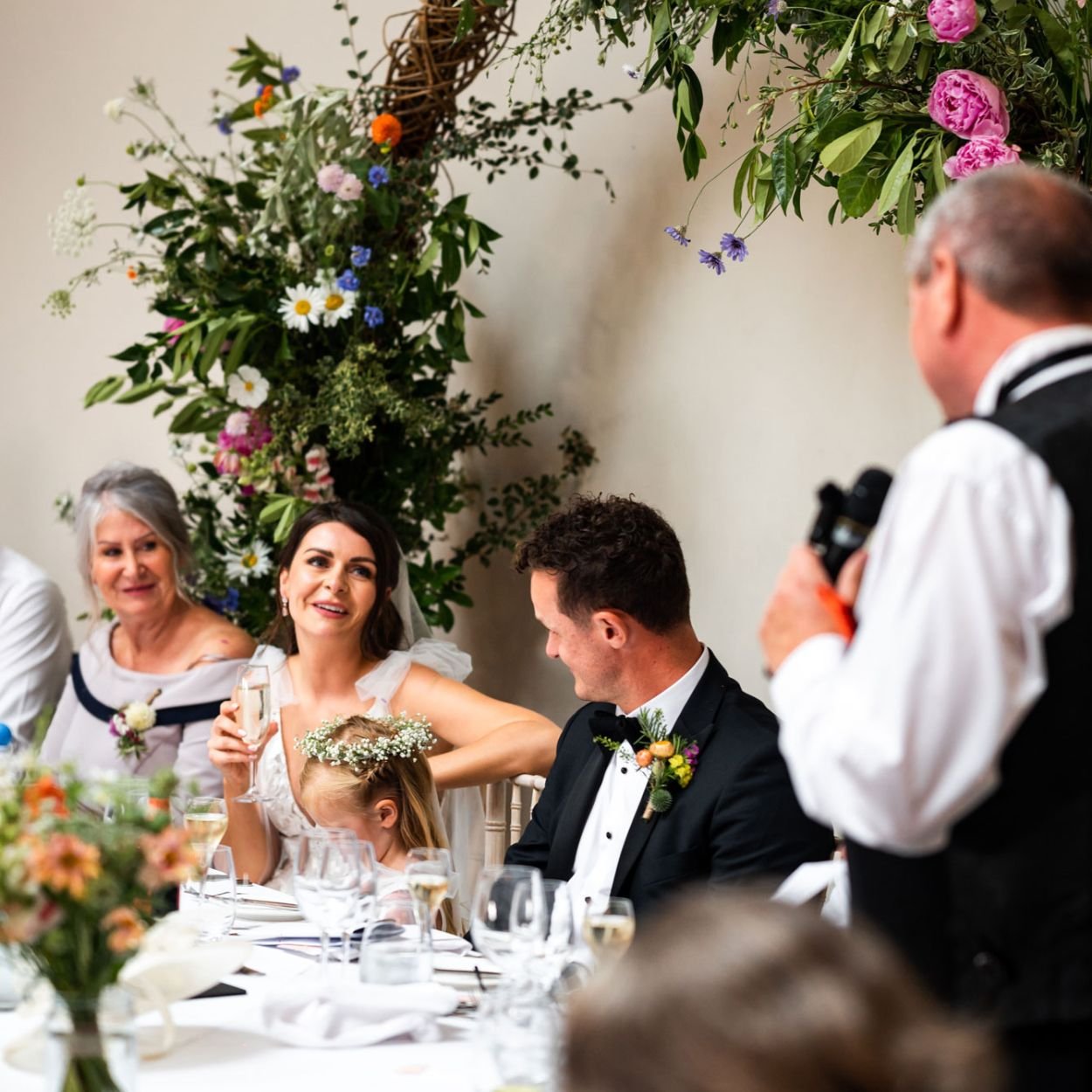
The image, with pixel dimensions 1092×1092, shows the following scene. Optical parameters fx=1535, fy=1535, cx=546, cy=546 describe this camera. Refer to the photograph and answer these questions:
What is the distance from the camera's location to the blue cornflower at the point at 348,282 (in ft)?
11.6

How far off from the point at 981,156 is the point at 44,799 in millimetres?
1550

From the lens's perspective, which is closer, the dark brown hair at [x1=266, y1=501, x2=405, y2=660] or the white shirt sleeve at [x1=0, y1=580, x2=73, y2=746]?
the dark brown hair at [x1=266, y1=501, x2=405, y2=660]

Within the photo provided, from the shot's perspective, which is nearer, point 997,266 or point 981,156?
point 997,266

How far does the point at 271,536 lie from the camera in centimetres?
385

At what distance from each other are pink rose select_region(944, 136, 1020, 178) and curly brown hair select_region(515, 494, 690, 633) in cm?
74

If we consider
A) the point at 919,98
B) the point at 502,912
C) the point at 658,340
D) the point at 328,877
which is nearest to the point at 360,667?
the point at 658,340

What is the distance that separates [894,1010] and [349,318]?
10.2 feet

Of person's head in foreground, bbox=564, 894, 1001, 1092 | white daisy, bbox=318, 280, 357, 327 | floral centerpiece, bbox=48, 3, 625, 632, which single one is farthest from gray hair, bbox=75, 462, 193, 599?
person's head in foreground, bbox=564, 894, 1001, 1092

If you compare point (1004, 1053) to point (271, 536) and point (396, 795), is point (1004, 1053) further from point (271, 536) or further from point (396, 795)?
point (271, 536)

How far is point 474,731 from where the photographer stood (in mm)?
3365

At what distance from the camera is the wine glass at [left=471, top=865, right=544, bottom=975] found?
63.1 inches

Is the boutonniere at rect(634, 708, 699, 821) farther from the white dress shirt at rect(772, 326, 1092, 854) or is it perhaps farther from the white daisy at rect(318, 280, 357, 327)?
the white daisy at rect(318, 280, 357, 327)

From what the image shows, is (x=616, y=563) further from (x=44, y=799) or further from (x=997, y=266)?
(x=44, y=799)

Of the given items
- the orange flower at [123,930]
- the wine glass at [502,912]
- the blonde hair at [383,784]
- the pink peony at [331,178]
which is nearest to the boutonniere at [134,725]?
the blonde hair at [383,784]
